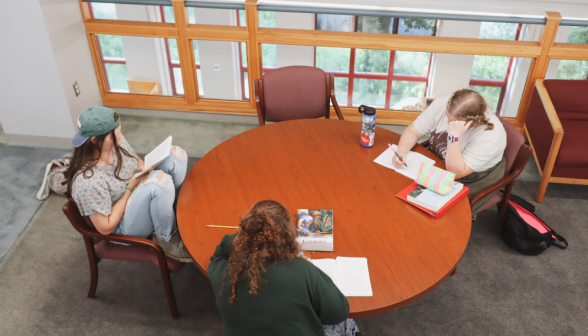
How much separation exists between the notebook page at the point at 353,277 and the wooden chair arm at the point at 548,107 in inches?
Answer: 77.4

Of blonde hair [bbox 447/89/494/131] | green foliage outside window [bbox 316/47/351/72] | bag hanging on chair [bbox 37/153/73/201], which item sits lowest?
bag hanging on chair [bbox 37/153/73/201]

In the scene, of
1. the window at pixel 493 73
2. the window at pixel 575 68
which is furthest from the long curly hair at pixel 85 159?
the window at pixel 575 68

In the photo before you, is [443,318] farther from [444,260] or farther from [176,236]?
[176,236]

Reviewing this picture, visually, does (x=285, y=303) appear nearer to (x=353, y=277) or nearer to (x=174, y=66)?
(x=353, y=277)

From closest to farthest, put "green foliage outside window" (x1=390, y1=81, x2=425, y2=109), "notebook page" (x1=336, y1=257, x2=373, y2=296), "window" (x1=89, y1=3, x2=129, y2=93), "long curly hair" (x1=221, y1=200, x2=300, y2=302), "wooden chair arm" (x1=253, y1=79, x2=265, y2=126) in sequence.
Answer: "long curly hair" (x1=221, y1=200, x2=300, y2=302), "notebook page" (x1=336, y1=257, x2=373, y2=296), "wooden chair arm" (x1=253, y1=79, x2=265, y2=126), "green foliage outside window" (x1=390, y1=81, x2=425, y2=109), "window" (x1=89, y1=3, x2=129, y2=93)

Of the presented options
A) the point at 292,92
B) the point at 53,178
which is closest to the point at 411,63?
the point at 292,92

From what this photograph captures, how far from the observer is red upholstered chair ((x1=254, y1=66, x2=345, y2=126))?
3.14 m

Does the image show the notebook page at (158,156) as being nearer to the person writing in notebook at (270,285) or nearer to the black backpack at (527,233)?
the person writing in notebook at (270,285)

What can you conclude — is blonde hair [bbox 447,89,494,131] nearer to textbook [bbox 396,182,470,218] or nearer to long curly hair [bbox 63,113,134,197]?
textbook [bbox 396,182,470,218]

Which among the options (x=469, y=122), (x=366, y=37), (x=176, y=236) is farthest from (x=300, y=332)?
(x=366, y=37)

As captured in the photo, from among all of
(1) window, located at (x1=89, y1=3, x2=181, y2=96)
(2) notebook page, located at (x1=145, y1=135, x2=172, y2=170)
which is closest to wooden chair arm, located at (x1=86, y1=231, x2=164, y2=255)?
(2) notebook page, located at (x1=145, y1=135, x2=172, y2=170)

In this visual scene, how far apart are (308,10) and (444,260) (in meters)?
2.51

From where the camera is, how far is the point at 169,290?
2.30 metres

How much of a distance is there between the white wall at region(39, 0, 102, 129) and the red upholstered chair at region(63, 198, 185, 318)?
195 centimetres
